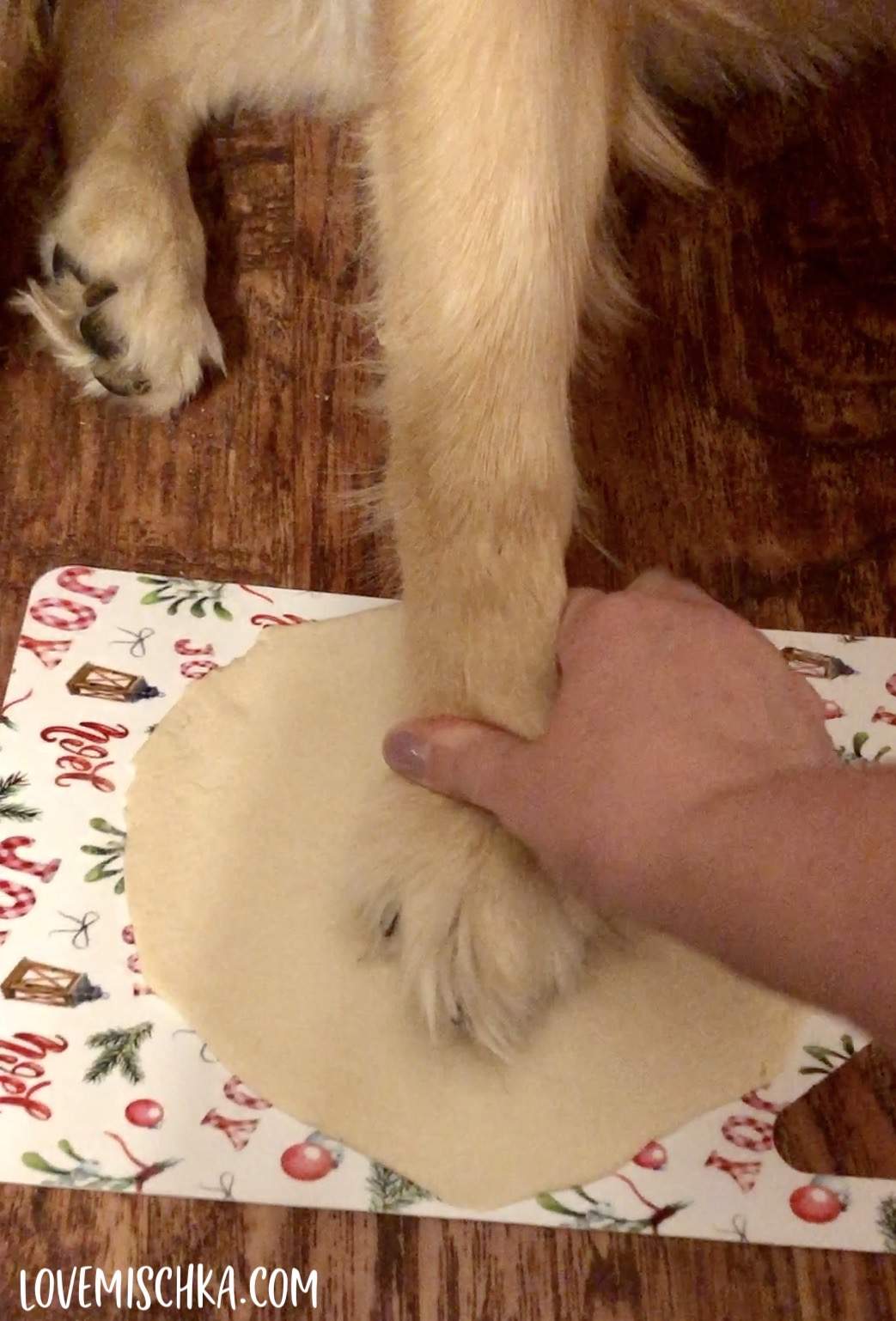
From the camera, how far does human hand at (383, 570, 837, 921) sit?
47cm

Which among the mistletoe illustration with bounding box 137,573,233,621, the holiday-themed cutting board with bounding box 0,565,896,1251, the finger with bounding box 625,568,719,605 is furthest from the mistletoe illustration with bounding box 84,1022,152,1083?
the finger with bounding box 625,568,719,605

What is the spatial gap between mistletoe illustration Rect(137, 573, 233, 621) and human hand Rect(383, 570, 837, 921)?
0.64 ft

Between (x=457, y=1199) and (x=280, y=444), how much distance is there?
48 centimetres

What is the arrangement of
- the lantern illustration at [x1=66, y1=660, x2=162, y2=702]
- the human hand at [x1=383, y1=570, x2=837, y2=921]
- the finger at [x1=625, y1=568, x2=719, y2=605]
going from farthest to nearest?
1. the lantern illustration at [x1=66, y1=660, x2=162, y2=702]
2. the finger at [x1=625, y1=568, x2=719, y2=605]
3. the human hand at [x1=383, y1=570, x2=837, y2=921]

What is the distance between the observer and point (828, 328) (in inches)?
34.5

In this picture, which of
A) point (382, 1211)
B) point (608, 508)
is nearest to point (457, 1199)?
point (382, 1211)

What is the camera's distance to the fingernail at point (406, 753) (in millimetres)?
595

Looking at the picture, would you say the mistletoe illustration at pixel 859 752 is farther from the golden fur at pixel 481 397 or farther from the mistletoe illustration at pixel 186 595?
the mistletoe illustration at pixel 186 595

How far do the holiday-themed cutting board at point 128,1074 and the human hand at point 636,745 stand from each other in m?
0.19

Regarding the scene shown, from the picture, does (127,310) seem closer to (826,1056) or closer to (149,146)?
(149,146)

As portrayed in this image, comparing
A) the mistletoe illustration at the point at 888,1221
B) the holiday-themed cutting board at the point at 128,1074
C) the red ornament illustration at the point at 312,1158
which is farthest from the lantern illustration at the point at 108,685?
the mistletoe illustration at the point at 888,1221

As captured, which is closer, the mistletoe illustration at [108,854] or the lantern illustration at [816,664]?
the mistletoe illustration at [108,854]

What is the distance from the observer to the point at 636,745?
0.49m

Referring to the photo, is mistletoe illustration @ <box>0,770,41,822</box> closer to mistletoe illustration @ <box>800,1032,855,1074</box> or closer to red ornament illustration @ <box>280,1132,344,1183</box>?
red ornament illustration @ <box>280,1132,344,1183</box>
